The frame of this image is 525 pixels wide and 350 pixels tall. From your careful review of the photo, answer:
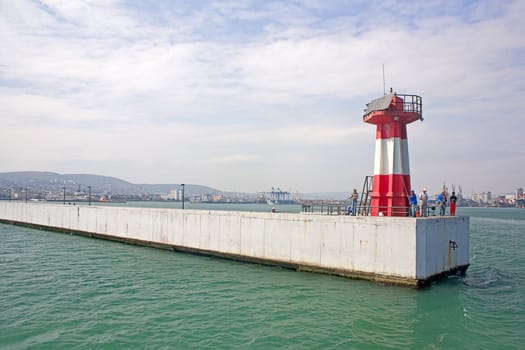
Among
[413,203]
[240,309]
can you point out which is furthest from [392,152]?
[240,309]

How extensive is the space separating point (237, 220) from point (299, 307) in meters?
8.90

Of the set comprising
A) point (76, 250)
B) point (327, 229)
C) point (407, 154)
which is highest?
point (407, 154)

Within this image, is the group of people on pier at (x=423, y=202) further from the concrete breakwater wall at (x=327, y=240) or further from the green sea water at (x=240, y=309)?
the green sea water at (x=240, y=309)

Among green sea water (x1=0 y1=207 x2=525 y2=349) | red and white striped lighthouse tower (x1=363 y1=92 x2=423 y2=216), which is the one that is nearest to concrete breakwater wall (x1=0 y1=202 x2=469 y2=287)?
green sea water (x1=0 y1=207 x2=525 y2=349)

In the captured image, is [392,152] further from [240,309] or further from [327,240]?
[240,309]

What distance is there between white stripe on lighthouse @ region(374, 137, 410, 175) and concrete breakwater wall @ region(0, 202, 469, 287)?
10.4 feet

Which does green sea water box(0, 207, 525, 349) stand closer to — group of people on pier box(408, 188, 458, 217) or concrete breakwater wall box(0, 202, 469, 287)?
concrete breakwater wall box(0, 202, 469, 287)

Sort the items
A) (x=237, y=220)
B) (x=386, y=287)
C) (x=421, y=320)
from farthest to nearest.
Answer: (x=237, y=220) → (x=386, y=287) → (x=421, y=320)

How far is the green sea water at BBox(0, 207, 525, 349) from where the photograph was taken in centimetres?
1007

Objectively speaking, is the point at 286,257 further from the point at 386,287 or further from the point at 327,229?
the point at 386,287

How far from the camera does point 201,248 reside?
75.1ft

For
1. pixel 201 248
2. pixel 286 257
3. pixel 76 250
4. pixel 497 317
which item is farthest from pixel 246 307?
pixel 76 250

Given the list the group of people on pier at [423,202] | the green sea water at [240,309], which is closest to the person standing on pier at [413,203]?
the group of people on pier at [423,202]

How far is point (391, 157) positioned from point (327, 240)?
5.11m
